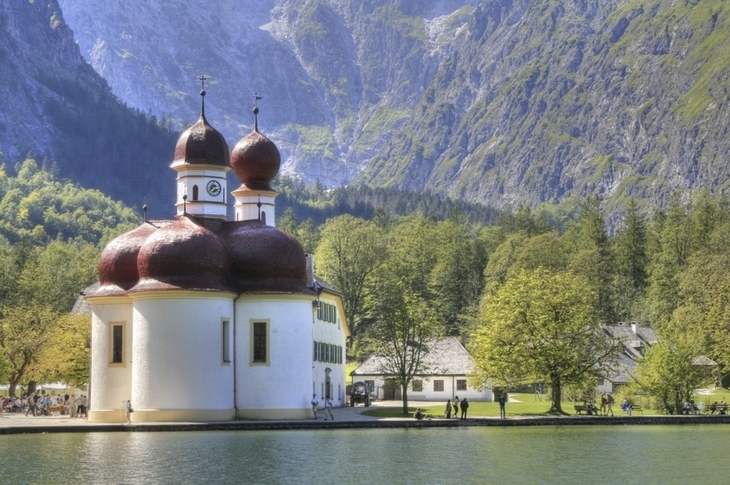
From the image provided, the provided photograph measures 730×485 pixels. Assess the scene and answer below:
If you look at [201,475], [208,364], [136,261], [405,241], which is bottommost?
[201,475]

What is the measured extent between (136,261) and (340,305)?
967 inches

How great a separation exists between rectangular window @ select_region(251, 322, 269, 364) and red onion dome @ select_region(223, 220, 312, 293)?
6.92ft

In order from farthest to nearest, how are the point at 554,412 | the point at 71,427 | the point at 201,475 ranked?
the point at 554,412, the point at 71,427, the point at 201,475

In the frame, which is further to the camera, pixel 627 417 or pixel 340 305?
pixel 340 305

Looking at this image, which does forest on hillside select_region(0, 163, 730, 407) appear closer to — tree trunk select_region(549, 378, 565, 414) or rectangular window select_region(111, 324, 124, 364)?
tree trunk select_region(549, 378, 565, 414)

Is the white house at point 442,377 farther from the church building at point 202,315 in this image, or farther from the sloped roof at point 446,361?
the church building at point 202,315

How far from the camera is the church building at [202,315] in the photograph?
235 feet

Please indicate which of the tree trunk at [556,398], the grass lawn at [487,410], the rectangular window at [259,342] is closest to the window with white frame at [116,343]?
the rectangular window at [259,342]

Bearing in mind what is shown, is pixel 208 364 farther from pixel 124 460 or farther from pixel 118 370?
pixel 124 460

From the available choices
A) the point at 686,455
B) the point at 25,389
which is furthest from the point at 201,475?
the point at 25,389

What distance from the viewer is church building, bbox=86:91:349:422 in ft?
235

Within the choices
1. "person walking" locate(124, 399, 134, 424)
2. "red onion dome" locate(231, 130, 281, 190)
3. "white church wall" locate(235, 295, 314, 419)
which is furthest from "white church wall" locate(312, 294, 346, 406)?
"person walking" locate(124, 399, 134, 424)

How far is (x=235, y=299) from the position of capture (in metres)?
73.3

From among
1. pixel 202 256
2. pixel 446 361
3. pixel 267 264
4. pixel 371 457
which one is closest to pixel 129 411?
pixel 202 256
